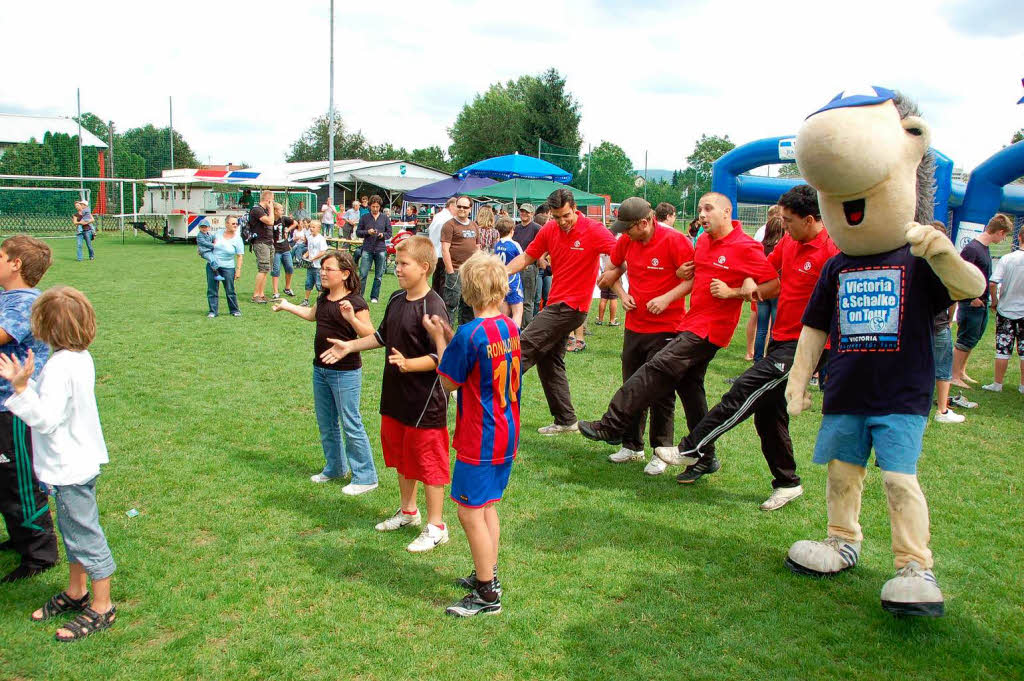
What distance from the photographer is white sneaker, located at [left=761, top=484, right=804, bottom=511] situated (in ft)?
17.3

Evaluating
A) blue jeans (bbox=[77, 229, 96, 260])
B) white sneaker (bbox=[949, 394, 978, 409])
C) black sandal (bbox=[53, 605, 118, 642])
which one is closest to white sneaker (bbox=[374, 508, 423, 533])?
black sandal (bbox=[53, 605, 118, 642])

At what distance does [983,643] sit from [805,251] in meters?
2.46

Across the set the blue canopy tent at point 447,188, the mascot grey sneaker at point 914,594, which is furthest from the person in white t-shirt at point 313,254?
the blue canopy tent at point 447,188

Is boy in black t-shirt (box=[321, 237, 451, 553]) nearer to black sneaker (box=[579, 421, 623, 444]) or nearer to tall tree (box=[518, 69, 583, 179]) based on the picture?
black sneaker (box=[579, 421, 623, 444])

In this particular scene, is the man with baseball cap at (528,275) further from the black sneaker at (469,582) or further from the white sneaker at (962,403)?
the black sneaker at (469,582)

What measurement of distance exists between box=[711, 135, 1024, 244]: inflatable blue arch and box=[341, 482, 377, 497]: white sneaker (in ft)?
18.3

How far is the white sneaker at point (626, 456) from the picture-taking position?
20.6 feet

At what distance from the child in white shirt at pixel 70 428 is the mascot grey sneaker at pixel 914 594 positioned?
3.71 metres

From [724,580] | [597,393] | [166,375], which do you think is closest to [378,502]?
[724,580]

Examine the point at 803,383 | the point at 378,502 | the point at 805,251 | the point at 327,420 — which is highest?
the point at 805,251

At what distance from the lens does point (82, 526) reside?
140 inches

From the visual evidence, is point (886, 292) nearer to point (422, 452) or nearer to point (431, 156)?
point (422, 452)

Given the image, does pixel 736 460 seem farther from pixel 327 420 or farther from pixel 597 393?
pixel 327 420

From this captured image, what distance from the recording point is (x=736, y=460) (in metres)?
6.34
